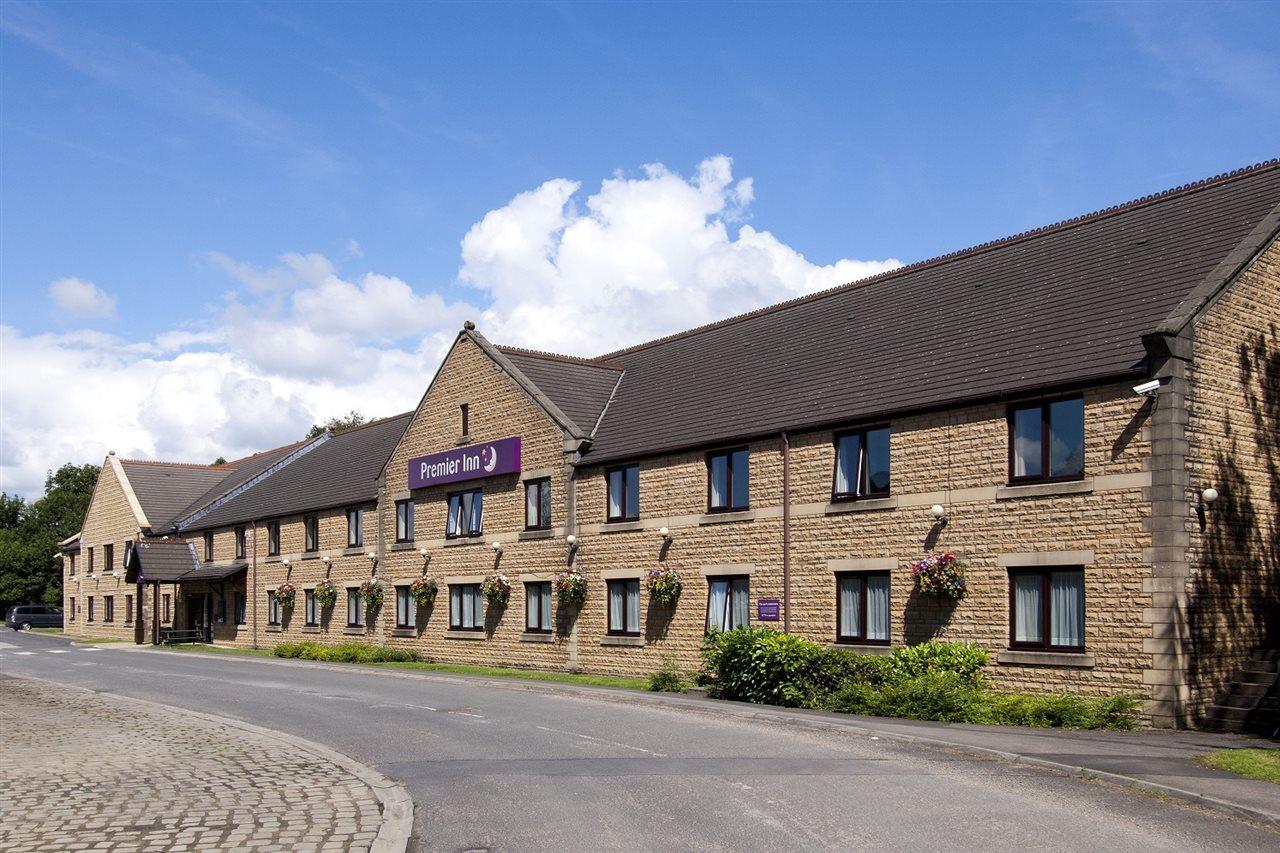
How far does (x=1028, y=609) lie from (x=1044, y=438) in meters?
3.08

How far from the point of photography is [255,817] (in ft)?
36.1

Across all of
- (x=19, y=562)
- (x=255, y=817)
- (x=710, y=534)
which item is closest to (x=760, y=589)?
(x=710, y=534)

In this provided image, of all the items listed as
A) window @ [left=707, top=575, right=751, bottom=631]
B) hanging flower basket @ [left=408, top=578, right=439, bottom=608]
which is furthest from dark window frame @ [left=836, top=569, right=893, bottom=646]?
hanging flower basket @ [left=408, top=578, right=439, bottom=608]

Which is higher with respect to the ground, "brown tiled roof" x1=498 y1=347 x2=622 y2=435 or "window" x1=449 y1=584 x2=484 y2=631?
"brown tiled roof" x1=498 y1=347 x2=622 y2=435

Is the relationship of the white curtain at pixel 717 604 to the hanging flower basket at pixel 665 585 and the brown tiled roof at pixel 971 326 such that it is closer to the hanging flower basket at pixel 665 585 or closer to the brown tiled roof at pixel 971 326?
the hanging flower basket at pixel 665 585

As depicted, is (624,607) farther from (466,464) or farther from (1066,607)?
(1066,607)

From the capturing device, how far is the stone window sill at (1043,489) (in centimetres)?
2062

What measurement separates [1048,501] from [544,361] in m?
19.5

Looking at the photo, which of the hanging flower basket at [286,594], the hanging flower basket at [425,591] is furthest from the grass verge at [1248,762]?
the hanging flower basket at [286,594]

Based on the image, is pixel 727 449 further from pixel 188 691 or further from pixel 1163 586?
pixel 188 691

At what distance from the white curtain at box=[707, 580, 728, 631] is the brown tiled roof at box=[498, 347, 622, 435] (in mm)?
6912

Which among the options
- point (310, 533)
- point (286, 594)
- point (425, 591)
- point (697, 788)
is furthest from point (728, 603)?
point (286, 594)

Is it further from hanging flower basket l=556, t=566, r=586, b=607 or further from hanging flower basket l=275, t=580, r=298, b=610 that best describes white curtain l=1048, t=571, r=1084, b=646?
hanging flower basket l=275, t=580, r=298, b=610

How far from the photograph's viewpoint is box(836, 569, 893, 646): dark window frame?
23.9 meters
